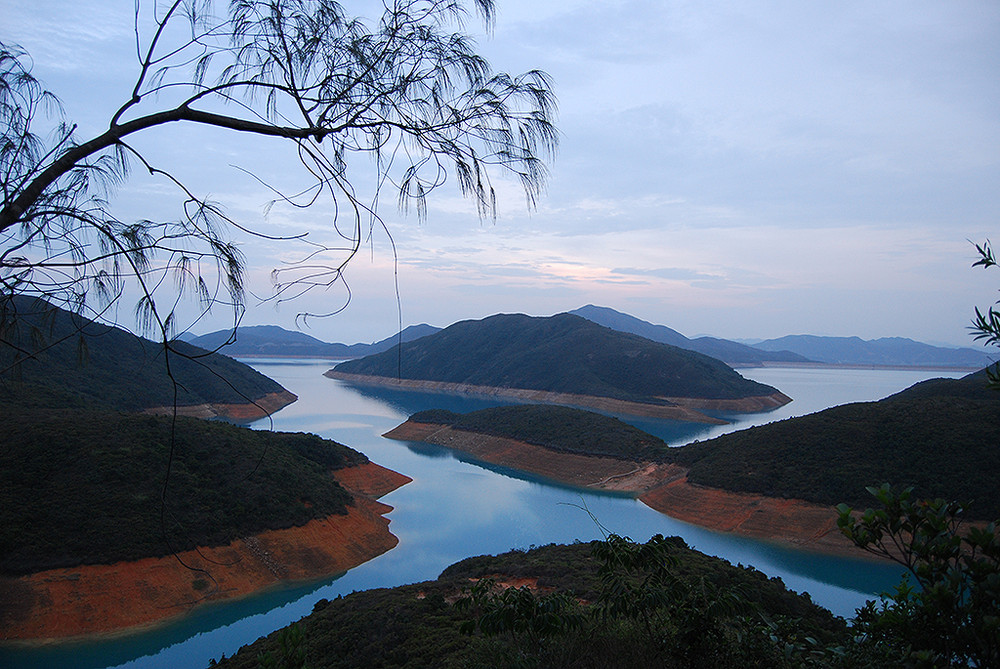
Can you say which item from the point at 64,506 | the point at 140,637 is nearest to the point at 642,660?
the point at 140,637

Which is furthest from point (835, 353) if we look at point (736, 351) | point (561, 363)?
→ point (561, 363)

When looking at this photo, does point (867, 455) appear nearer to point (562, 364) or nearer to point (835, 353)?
point (562, 364)

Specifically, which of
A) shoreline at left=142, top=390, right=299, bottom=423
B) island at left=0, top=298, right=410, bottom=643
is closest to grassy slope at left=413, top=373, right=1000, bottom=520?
island at left=0, top=298, right=410, bottom=643

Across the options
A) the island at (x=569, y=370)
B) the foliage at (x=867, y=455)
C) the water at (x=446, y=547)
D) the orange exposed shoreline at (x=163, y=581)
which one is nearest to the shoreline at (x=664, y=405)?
the island at (x=569, y=370)

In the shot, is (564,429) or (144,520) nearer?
(144,520)

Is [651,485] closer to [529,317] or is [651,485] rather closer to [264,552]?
[264,552]

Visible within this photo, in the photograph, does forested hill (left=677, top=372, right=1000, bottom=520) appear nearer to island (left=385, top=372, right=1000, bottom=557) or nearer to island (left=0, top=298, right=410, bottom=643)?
island (left=385, top=372, right=1000, bottom=557)
